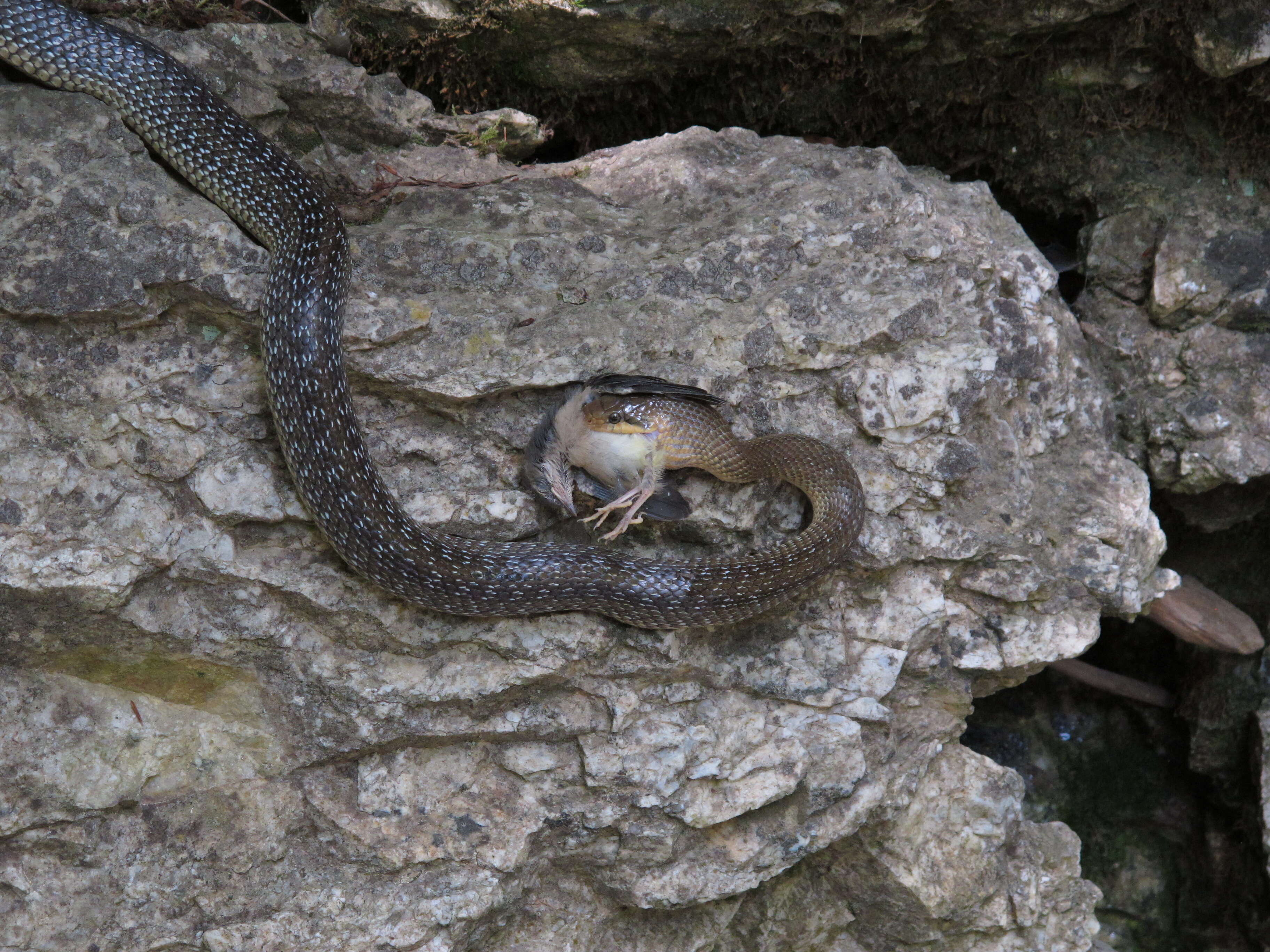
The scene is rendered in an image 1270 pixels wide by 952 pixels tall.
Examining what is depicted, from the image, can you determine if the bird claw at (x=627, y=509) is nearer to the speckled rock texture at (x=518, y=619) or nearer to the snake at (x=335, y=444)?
the snake at (x=335, y=444)

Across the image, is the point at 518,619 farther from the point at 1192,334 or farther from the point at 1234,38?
the point at 1234,38

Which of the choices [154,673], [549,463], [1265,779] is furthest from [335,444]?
[1265,779]

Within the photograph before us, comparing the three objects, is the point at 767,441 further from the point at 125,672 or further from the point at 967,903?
the point at 125,672

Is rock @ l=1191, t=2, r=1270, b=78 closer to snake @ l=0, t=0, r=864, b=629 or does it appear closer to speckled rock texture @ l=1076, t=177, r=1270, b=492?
speckled rock texture @ l=1076, t=177, r=1270, b=492

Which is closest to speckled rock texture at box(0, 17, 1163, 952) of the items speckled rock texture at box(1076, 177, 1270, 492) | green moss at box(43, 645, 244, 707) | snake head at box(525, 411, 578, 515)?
green moss at box(43, 645, 244, 707)

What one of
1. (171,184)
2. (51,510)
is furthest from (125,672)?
(171,184)

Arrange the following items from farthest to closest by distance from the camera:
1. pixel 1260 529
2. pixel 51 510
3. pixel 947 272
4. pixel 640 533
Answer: pixel 1260 529
pixel 947 272
pixel 640 533
pixel 51 510
